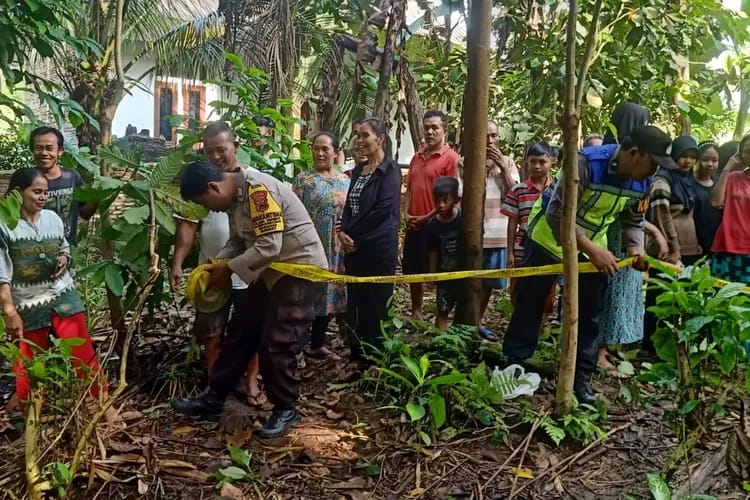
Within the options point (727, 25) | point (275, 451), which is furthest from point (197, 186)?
point (727, 25)

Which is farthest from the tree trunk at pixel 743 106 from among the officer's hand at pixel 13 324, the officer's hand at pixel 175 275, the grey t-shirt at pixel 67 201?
the officer's hand at pixel 13 324

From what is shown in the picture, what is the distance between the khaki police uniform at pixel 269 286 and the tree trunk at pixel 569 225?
1.21 metres

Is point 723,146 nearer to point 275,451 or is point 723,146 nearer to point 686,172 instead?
point 686,172

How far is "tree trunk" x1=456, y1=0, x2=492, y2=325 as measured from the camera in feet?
12.4

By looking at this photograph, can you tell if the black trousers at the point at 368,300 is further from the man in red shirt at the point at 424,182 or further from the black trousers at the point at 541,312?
the man in red shirt at the point at 424,182

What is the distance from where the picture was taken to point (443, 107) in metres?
11.8

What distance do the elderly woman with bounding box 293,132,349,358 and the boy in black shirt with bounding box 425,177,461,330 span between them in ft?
2.41

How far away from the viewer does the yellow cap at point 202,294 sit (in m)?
3.20

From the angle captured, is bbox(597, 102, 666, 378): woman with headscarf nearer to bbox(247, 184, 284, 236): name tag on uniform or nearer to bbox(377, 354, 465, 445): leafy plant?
bbox(377, 354, 465, 445): leafy plant

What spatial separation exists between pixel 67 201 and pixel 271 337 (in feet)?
5.77

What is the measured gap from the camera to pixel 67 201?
13.0ft

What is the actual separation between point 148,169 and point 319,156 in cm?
128

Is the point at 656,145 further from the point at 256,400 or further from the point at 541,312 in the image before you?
the point at 256,400

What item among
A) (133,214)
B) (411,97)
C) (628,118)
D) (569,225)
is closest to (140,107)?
(411,97)
